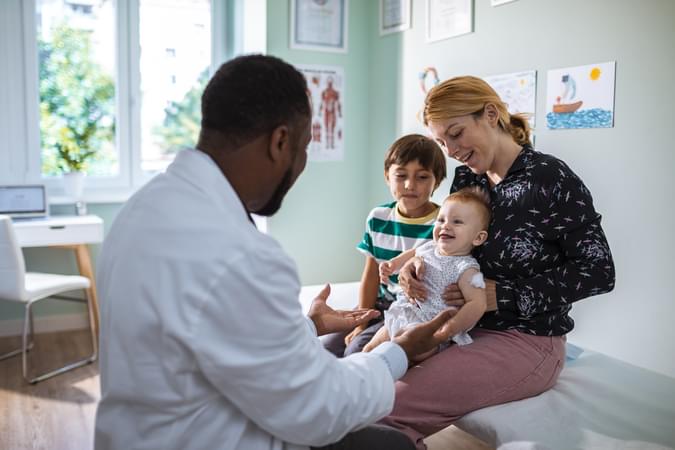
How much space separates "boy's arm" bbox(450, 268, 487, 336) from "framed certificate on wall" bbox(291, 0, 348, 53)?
2469 millimetres

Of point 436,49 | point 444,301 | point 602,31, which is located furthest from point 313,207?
point 444,301

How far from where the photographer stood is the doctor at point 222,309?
92 centimetres

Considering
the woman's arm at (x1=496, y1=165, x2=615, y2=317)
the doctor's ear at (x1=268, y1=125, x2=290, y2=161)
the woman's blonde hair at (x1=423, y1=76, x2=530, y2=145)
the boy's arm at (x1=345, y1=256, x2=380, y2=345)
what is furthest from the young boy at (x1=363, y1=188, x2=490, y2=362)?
the doctor's ear at (x1=268, y1=125, x2=290, y2=161)

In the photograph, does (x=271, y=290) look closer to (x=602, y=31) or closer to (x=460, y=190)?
(x=460, y=190)

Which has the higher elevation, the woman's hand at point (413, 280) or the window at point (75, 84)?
the window at point (75, 84)

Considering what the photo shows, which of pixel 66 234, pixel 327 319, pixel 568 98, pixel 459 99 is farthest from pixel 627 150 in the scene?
pixel 66 234

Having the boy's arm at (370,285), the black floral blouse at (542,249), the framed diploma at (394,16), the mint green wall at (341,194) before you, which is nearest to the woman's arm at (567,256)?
the black floral blouse at (542,249)

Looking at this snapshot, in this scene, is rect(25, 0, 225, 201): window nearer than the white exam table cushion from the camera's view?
No

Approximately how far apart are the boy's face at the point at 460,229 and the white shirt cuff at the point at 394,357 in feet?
1.66

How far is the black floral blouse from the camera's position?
1.59m

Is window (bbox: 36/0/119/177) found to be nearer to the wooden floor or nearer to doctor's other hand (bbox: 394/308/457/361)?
the wooden floor

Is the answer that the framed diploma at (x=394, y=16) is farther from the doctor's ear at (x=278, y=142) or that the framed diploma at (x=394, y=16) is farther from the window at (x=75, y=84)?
the doctor's ear at (x=278, y=142)

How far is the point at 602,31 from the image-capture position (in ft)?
7.75

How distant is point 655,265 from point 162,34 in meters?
3.09
